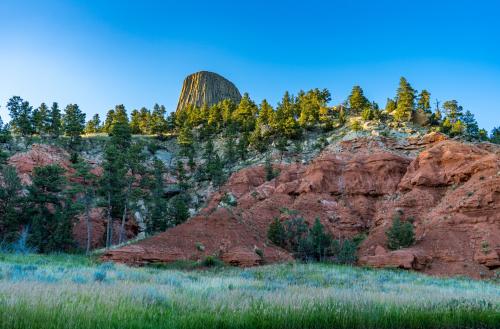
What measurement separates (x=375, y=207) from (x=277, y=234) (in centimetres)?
1404

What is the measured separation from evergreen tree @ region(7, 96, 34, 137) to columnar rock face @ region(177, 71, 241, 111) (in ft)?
183

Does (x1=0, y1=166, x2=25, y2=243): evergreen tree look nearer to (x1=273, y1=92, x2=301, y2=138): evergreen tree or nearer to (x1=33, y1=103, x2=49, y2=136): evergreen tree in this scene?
(x1=33, y1=103, x2=49, y2=136): evergreen tree

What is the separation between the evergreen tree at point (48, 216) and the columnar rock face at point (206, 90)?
268 feet

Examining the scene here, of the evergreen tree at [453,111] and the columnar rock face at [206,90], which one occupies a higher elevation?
the columnar rock face at [206,90]

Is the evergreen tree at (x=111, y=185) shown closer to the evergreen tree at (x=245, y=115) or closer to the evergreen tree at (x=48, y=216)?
the evergreen tree at (x=48, y=216)

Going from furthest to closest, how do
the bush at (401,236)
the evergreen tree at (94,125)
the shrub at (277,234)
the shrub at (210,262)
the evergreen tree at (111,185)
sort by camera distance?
1. the evergreen tree at (94,125)
2. the evergreen tree at (111,185)
3. the shrub at (277,234)
4. the bush at (401,236)
5. the shrub at (210,262)

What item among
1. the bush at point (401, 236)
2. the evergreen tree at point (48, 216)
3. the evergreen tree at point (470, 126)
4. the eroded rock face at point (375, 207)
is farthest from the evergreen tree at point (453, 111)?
the evergreen tree at point (48, 216)

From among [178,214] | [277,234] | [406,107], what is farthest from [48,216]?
[406,107]

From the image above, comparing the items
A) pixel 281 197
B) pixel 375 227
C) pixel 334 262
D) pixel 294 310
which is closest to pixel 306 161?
pixel 281 197

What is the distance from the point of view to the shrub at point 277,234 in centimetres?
3684

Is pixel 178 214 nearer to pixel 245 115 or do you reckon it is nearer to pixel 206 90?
pixel 245 115

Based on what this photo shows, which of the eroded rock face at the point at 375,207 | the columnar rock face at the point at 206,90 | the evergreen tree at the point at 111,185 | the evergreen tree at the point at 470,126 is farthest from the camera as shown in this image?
the columnar rock face at the point at 206,90

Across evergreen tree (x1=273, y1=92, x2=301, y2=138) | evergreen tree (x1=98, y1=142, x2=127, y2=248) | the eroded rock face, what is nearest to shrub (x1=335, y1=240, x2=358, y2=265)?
the eroded rock face

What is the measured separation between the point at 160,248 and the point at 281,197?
61.2 feet
